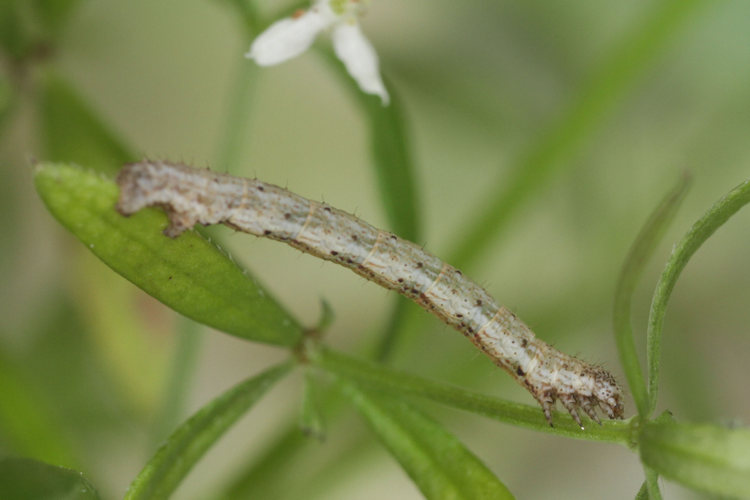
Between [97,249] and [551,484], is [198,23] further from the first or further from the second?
[97,249]

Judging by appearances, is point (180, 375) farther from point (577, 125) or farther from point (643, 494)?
point (577, 125)

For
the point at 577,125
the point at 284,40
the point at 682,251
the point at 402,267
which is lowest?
the point at 682,251

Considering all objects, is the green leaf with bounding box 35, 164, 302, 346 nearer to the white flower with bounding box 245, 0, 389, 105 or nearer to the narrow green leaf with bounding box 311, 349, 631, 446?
the narrow green leaf with bounding box 311, 349, 631, 446

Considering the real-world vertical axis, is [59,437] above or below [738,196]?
below

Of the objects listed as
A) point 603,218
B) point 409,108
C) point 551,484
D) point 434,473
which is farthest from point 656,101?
point 434,473

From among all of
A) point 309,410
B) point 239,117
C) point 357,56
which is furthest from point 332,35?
point 309,410

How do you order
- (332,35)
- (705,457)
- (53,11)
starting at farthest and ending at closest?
(53,11), (332,35), (705,457)
